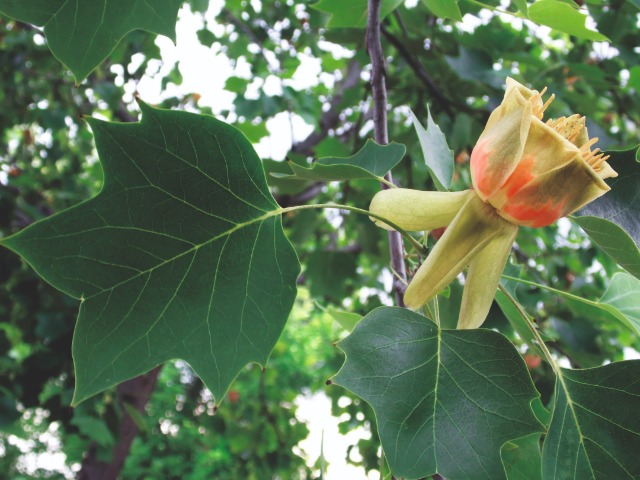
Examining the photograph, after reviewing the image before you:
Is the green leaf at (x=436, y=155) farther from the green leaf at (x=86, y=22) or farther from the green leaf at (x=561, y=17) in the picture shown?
the green leaf at (x=86, y=22)

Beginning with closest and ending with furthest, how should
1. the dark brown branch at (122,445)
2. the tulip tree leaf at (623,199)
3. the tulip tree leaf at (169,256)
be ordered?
the tulip tree leaf at (169,256) → the tulip tree leaf at (623,199) → the dark brown branch at (122,445)

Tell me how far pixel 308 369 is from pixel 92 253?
6.96m

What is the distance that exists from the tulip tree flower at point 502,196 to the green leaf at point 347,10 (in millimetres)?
498

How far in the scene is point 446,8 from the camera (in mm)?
892

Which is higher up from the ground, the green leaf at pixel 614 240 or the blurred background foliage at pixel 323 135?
the green leaf at pixel 614 240

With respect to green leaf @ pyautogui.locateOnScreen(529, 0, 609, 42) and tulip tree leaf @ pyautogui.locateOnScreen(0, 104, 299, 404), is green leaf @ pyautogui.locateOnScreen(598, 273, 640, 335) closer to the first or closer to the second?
green leaf @ pyautogui.locateOnScreen(529, 0, 609, 42)

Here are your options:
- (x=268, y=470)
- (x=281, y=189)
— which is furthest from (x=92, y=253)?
(x=268, y=470)

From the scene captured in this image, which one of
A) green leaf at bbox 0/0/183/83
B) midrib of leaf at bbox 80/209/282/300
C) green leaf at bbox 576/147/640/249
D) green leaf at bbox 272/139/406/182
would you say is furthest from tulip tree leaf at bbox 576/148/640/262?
Result: green leaf at bbox 0/0/183/83

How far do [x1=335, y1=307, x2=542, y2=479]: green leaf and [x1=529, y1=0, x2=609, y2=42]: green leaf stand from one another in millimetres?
548

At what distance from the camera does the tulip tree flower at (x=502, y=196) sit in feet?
1.88

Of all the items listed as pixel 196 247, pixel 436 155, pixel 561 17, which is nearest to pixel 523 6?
pixel 561 17

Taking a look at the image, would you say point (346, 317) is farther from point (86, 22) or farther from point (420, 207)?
point (86, 22)

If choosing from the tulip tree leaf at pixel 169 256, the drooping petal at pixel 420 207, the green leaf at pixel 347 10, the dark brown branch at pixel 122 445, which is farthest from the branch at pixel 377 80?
the dark brown branch at pixel 122 445

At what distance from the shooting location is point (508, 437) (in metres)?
0.59
